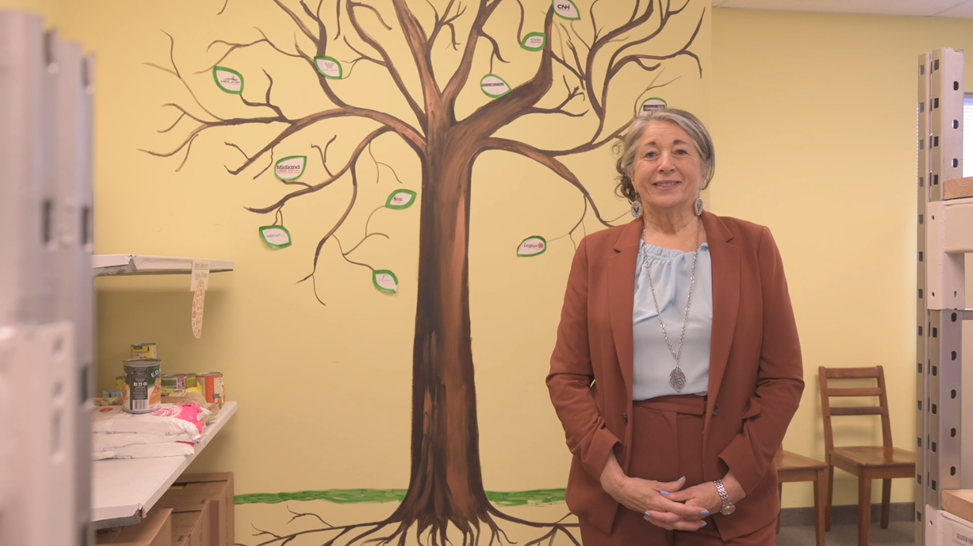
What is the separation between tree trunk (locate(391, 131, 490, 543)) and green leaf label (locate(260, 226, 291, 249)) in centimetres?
51

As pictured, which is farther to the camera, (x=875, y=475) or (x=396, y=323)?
(x=875, y=475)

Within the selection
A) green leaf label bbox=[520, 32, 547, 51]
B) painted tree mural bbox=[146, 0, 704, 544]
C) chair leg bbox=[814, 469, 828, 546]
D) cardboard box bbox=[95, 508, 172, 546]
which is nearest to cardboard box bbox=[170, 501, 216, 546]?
cardboard box bbox=[95, 508, 172, 546]

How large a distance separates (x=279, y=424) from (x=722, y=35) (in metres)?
2.94

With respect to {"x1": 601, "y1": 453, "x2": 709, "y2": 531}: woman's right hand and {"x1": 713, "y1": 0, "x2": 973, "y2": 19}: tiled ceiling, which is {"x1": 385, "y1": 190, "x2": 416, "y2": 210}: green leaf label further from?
{"x1": 713, "y1": 0, "x2": 973, "y2": 19}: tiled ceiling

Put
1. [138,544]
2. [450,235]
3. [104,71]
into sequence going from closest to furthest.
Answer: [138,544] → [104,71] → [450,235]

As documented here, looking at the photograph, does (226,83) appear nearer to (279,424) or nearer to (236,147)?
(236,147)

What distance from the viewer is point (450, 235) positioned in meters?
2.62

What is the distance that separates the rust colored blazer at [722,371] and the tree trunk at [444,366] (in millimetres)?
992

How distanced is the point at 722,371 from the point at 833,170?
2682 mm

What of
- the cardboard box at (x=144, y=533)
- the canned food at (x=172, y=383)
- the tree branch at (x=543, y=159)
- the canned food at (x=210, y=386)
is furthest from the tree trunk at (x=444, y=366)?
the cardboard box at (x=144, y=533)

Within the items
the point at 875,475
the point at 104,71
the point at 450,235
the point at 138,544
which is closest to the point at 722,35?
the point at 450,235

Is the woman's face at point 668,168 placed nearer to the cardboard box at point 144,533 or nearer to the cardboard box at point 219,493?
the cardboard box at point 144,533

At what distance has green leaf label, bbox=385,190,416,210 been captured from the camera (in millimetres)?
2590

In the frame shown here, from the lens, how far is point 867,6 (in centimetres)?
352
